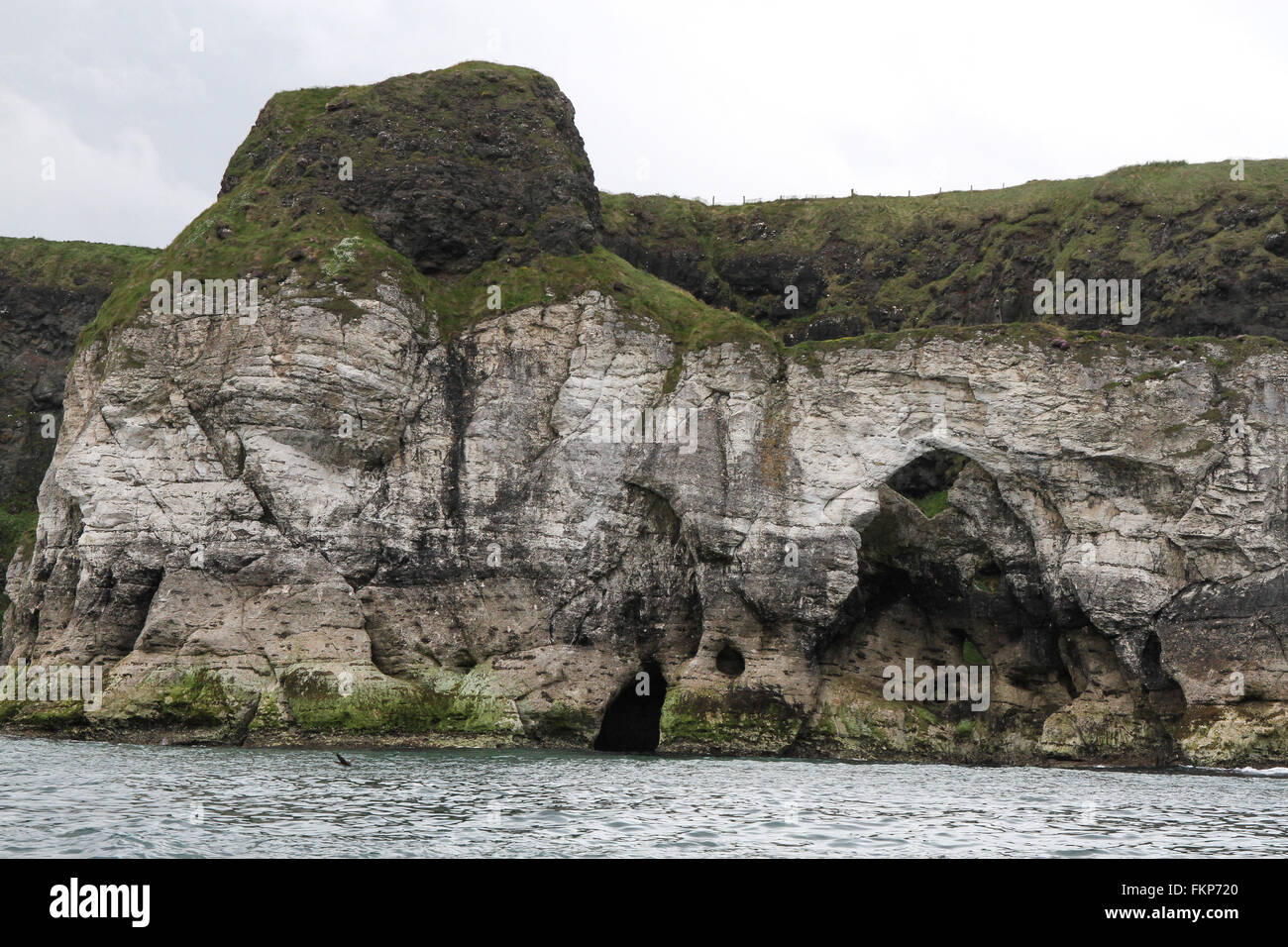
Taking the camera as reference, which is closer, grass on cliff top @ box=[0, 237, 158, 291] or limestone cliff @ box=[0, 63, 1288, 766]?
limestone cliff @ box=[0, 63, 1288, 766]

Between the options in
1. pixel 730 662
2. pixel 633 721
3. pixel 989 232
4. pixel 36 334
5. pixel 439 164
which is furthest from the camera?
pixel 36 334

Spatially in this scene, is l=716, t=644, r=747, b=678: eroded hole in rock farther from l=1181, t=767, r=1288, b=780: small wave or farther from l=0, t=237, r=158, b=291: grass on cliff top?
l=0, t=237, r=158, b=291: grass on cliff top

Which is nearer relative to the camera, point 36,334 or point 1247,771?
point 1247,771

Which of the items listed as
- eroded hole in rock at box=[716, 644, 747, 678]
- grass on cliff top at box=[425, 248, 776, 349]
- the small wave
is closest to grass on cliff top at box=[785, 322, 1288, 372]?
grass on cliff top at box=[425, 248, 776, 349]

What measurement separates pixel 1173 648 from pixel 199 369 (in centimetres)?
3878

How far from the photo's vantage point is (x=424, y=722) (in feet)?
148

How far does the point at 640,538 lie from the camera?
49.5m

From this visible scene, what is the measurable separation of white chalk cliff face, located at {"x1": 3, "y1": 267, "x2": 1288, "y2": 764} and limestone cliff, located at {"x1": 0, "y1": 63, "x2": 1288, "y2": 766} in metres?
0.12

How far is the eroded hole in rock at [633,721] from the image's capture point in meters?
50.9

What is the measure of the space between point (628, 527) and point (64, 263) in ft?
184

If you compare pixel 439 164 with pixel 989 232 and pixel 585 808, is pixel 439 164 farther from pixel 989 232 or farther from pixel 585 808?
pixel 585 808

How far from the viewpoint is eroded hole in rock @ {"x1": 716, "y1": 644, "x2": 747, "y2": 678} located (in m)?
48.1

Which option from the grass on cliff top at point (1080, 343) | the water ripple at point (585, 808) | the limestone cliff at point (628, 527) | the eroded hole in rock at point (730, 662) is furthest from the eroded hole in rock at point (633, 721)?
the grass on cliff top at point (1080, 343)

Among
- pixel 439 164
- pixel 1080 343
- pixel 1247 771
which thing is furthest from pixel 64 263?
pixel 1247 771
